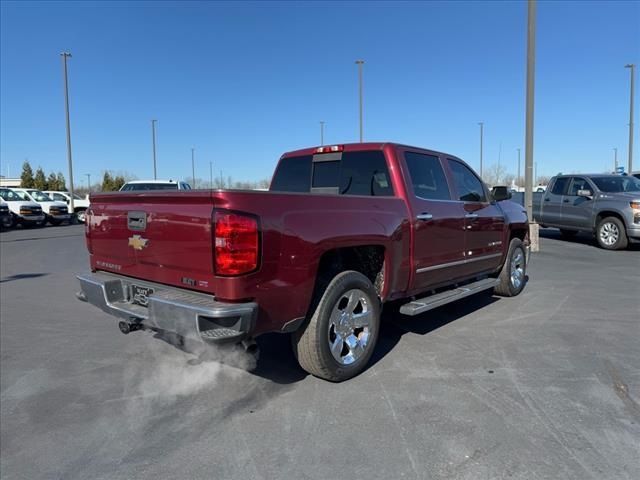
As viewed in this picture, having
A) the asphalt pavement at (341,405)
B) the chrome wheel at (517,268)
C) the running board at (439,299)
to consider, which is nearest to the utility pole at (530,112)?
the chrome wheel at (517,268)

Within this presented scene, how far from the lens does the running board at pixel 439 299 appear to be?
443 cm

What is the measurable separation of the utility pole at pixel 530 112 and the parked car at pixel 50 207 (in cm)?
2233

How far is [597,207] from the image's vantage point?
40.3ft

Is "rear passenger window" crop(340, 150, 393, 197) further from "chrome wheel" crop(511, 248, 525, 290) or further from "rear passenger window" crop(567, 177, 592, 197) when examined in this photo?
"rear passenger window" crop(567, 177, 592, 197)

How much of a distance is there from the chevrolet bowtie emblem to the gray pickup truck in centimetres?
1170

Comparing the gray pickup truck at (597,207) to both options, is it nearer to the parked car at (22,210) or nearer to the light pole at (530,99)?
the light pole at (530,99)

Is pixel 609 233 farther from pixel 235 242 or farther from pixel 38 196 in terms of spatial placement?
pixel 38 196

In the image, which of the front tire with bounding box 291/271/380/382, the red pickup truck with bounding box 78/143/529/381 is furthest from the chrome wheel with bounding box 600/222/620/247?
the front tire with bounding box 291/271/380/382

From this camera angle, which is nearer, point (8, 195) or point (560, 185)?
point (560, 185)

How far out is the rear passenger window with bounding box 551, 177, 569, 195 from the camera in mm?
13638

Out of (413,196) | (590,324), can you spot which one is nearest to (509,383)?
(413,196)

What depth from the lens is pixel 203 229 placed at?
3.14 metres

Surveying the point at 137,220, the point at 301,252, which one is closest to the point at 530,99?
the point at 301,252

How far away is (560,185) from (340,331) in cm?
1222
